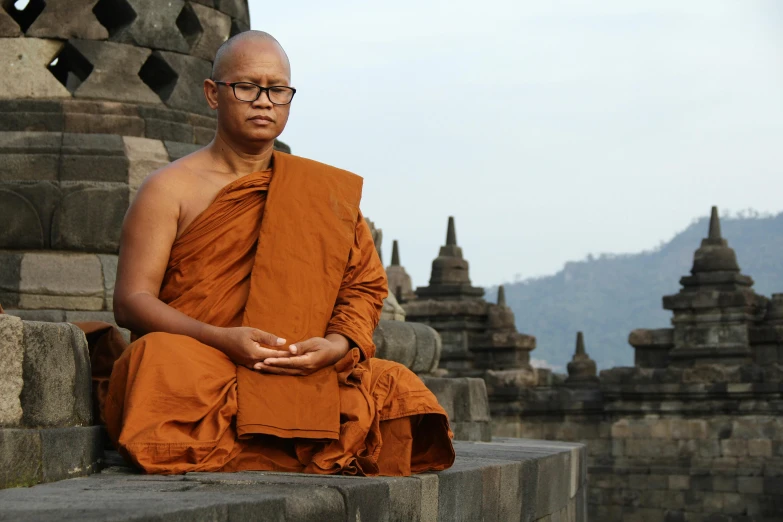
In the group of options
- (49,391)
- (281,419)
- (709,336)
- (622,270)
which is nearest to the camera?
(49,391)

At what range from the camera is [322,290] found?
12.8ft

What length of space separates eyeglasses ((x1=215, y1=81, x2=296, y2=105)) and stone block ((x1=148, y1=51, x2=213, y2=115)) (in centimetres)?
265

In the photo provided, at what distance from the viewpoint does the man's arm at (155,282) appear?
12.0 feet

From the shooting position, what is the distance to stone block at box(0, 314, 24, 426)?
3177mm

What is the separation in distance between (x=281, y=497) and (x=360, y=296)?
1.13 meters

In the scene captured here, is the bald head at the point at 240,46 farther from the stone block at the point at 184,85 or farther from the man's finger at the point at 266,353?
the stone block at the point at 184,85

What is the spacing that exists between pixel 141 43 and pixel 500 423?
13.2 m

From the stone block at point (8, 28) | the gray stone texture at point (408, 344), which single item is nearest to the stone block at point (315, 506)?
the gray stone texture at point (408, 344)

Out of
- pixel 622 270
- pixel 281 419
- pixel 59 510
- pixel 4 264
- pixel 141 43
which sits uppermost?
pixel 622 270

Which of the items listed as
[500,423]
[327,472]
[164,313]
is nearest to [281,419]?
[327,472]

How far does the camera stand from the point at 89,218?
577 centimetres

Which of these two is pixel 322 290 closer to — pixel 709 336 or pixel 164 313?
pixel 164 313

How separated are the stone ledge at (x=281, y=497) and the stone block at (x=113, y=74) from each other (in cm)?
252

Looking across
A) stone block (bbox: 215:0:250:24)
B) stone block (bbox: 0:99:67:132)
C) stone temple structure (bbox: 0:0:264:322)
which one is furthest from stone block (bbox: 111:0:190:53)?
stone block (bbox: 0:99:67:132)
